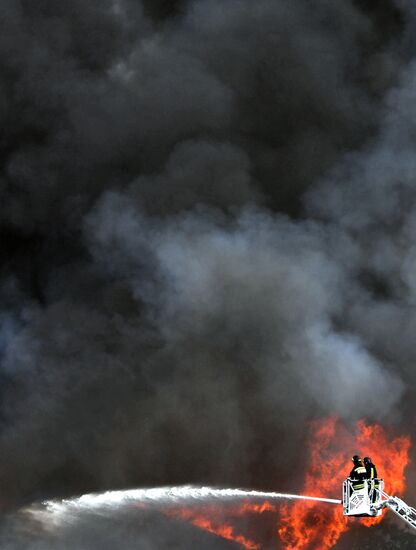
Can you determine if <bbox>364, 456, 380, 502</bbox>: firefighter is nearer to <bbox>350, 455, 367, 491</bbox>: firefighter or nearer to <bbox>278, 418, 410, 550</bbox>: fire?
<bbox>350, 455, 367, 491</bbox>: firefighter

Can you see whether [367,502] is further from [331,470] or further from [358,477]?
[331,470]

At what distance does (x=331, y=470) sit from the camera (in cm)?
4175

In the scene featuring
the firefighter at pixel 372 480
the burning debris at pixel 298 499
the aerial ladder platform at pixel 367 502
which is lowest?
the aerial ladder platform at pixel 367 502

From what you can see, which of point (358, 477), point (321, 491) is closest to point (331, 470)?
point (321, 491)

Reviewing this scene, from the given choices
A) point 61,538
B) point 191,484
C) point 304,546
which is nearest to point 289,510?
point 304,546

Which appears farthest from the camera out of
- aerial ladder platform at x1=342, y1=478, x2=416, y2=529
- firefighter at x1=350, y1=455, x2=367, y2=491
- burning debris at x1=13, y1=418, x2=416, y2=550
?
burning debris at x1=13, y1=418, x2=416, y2=550

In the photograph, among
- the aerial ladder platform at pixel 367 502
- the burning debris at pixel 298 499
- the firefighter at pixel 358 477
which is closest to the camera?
the aerial ladder platform at pixel 367 502

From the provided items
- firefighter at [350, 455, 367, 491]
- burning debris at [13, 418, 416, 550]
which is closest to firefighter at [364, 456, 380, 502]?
firefighter at [350, 455, 367, 491]

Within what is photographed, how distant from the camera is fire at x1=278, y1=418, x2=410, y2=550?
1629 inches

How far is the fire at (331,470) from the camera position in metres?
Answer: 41.4

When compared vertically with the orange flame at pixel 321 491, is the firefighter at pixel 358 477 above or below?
below

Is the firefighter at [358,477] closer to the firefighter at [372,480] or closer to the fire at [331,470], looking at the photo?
the firefighter at [372,480]

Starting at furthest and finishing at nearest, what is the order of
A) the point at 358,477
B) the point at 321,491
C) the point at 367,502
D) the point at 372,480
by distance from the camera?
the point at 321,491 → the point at 358,477 → the point at 372,480 → the point at 367,502

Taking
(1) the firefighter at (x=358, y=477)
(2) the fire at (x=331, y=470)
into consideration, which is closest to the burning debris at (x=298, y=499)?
(2) the fire at (x=331, y=470)
